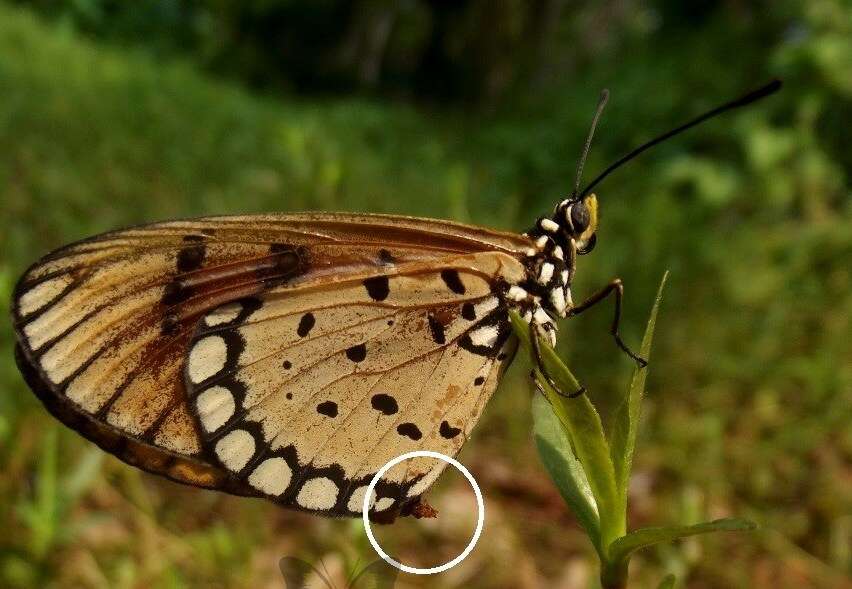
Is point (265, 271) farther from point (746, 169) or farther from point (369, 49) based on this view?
point (369, 49)

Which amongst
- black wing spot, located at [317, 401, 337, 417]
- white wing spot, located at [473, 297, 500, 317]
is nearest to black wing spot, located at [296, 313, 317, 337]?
black wing spot, located at [317, 401, 337, 417]

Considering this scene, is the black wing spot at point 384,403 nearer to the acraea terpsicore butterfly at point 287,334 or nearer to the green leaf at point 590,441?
the acraea terpsicore butterfly at point 287,334


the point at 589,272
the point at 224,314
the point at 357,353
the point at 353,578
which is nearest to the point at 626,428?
the point at 353,578

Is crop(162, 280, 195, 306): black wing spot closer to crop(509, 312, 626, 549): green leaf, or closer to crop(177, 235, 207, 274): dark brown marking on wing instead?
crop(177, 235, 207, 274): dark brown marking on wing

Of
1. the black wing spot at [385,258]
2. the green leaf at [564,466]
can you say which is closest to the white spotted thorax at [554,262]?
the black wing spot at [385,258]

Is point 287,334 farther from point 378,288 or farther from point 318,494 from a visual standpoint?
point 318,494

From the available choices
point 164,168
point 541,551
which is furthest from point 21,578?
point 164,168
